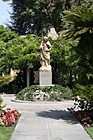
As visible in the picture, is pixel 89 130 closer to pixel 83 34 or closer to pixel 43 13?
pixel 83 34

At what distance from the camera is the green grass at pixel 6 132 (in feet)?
19.7

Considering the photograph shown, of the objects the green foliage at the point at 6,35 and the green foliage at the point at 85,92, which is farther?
the green foliage at the point at 6,35

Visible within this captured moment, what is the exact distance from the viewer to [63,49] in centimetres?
1825

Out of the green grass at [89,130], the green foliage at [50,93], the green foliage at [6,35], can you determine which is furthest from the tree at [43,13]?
the green grass at [89,130]

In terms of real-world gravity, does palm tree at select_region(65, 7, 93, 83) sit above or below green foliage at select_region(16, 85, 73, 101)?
above

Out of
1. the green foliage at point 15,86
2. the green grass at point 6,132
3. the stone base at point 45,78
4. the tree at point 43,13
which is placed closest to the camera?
the green grass at point 6,132

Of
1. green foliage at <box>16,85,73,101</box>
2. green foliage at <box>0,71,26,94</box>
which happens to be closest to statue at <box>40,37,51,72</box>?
green foliage at <box>16,85,73,101</box>

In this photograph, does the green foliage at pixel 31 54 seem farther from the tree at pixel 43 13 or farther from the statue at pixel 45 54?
the tree at pixel 43 13

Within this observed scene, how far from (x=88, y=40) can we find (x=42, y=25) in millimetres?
21724

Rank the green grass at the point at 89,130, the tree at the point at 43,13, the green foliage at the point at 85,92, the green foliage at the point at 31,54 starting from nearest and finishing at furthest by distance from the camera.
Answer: the green grass at the point at 89,130 → the green foliage at the point at 85,92 → the green foliage at the point at 31,54 → the tree at the point at 43,13

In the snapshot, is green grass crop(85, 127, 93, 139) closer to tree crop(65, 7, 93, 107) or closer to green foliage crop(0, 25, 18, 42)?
tree crop(65, 7, 93, 107)

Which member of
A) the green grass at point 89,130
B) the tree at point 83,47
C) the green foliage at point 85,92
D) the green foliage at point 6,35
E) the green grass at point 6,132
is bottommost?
the green grass at point 89,130

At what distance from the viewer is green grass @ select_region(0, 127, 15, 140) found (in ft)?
19.7

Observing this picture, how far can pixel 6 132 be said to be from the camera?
256 inches
